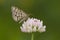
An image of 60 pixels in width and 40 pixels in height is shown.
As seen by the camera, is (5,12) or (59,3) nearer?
(5,12)

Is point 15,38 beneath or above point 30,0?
beneath

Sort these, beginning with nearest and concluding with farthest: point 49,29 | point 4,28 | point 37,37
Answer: point 37,37 → point 4,28 → point 49,29

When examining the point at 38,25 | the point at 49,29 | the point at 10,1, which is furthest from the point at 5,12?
the point at 38,25

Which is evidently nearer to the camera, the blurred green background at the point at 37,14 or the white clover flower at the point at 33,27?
the white clover flower at the point at 33,27

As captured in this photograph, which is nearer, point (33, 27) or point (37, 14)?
point (33, 27)

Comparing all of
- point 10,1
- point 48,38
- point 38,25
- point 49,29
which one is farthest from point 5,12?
point 38,25

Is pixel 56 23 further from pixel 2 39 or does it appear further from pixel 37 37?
pixel 2 39

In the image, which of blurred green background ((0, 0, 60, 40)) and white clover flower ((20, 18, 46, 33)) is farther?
blurred green background ((0, 0, 60, 40))

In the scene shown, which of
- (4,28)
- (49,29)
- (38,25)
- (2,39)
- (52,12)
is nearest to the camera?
(38,25)
